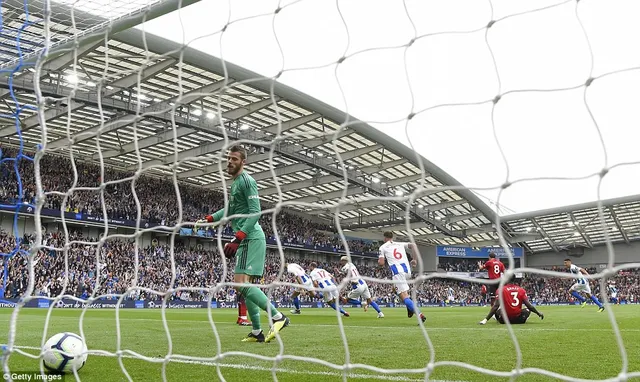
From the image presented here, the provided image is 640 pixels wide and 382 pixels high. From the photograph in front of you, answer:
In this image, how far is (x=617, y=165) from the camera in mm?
1927

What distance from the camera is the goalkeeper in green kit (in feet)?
16.1

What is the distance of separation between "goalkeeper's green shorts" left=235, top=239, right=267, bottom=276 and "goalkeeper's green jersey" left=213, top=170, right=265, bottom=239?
0.25 ft

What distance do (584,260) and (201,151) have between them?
33773 mm

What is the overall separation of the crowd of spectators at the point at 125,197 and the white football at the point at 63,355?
63.4 ft

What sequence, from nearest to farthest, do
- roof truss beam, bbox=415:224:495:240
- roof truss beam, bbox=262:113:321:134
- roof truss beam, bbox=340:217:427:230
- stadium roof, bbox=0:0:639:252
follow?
1. stadium roof, bbox=0:0:639:252
2. roof truss beam, bbox=262:113:321:134
3. roof truss beam, bbox=340:217:427:230
4. roof truss beam, bbox=415:224:495:240

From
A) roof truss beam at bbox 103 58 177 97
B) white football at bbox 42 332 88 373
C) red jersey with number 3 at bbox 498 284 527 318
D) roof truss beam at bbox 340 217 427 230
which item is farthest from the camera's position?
roof truss beam at bbox 340 217 427 230

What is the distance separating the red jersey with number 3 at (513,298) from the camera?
7414 mm

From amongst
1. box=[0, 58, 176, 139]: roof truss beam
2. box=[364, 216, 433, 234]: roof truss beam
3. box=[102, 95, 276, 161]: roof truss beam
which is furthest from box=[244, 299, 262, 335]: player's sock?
box=[364, 216, 433, 234]: roof truss beam

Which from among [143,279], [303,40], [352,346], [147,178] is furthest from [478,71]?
[147,178]

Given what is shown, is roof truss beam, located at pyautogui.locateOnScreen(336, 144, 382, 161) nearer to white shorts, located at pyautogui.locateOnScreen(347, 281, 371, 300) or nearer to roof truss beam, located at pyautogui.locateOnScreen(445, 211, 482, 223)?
roof truss beam, located at pyautogui.locateOnScreen(445, 211, 482, 223)

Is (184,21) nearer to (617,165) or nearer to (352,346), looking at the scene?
(617,165)

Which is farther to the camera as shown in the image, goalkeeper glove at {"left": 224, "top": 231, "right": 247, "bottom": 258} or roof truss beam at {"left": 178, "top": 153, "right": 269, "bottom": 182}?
roof truss beam at {"left": 178, "top": 153, "right": 269, "bottom": 182}

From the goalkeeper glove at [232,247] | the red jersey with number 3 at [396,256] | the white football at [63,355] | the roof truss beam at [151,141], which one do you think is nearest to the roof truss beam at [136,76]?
the roof truss beam at [151,141]

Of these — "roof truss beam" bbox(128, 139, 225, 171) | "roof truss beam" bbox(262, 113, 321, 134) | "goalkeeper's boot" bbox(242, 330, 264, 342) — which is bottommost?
"goalkeeper's boot" bbox(242, 330, 264, 342)
